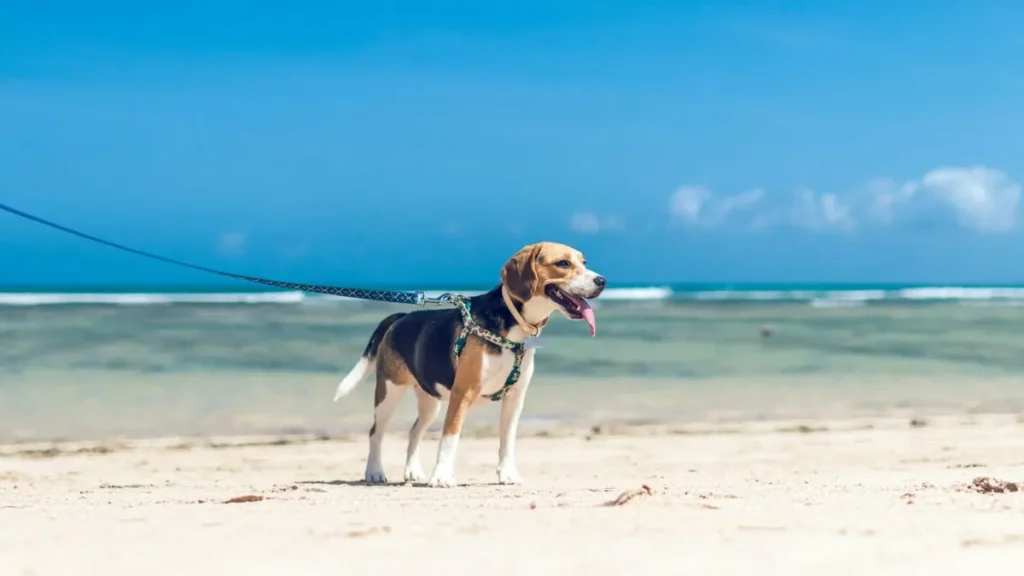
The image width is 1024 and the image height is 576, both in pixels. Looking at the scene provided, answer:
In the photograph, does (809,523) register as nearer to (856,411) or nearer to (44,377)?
(856,411)

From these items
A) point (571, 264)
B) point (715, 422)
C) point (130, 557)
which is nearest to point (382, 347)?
point (571, 264)

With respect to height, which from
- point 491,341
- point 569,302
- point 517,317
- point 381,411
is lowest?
point 381,411

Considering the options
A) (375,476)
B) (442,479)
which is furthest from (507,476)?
(375,476)

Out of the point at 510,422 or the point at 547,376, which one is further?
the point at 547,376

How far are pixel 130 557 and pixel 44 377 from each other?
40.2 ft

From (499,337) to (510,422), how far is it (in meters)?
0.68

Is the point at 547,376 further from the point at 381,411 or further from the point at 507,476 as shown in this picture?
the point at 507,476

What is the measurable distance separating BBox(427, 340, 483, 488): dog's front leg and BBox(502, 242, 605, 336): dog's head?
0.48 meters

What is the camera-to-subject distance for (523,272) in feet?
24.1

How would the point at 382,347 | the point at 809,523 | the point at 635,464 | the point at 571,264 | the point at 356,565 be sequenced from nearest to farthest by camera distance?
1. the point at 356,565
2. the point at 809,523
3. the point at 571,264
4. the point at 382,347
5. the point at 635,464

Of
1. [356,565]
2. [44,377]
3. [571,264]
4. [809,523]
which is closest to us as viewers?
[356,565]

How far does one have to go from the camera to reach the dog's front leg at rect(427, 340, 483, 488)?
7.43 m

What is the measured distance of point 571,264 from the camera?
7.35 m

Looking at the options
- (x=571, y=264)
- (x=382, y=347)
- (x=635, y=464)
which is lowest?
(x=635, y=464)
